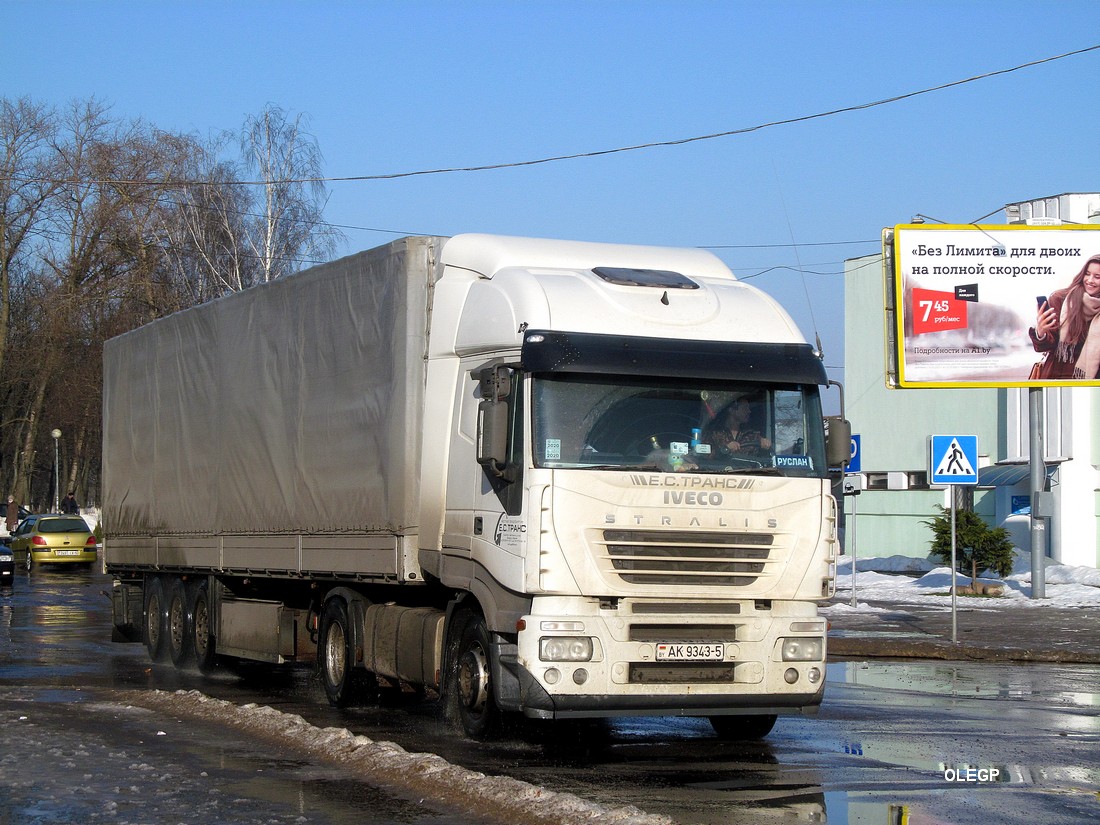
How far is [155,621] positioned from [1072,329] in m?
17.0

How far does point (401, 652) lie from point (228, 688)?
368 centimetres

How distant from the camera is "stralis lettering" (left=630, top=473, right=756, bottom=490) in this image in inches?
383

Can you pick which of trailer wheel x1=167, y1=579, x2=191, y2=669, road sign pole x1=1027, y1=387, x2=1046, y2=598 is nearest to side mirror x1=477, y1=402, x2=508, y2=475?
trailer wheel x1=167, y1=579, x2=191, y2=669

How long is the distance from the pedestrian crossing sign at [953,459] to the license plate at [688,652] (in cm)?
1087

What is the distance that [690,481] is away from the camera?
9.81 meters

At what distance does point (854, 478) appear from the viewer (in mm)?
23875

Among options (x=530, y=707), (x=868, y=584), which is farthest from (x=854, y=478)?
(x=530, y=707)

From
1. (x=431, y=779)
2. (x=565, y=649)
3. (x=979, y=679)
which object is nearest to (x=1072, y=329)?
(x=979, y=679)

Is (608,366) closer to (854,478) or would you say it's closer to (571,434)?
(571,434)

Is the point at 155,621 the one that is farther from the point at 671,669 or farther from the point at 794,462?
the point at 794,462

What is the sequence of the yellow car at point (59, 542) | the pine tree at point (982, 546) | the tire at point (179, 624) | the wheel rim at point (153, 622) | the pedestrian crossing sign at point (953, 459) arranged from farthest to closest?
the yellow car at point (59, 542) < the pine tree at point (982, 546) < the pedestrian crossing sign at point (953, 459) < the wheel rim at point (153, 622) < the tire at point (179, 624)

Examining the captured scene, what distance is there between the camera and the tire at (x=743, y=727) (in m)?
11.0

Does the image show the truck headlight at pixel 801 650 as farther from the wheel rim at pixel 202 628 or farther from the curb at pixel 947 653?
the curb at pixel 947 653

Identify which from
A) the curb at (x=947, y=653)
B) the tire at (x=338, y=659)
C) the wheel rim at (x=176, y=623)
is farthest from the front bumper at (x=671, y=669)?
the curb at (x=947, y=653)
